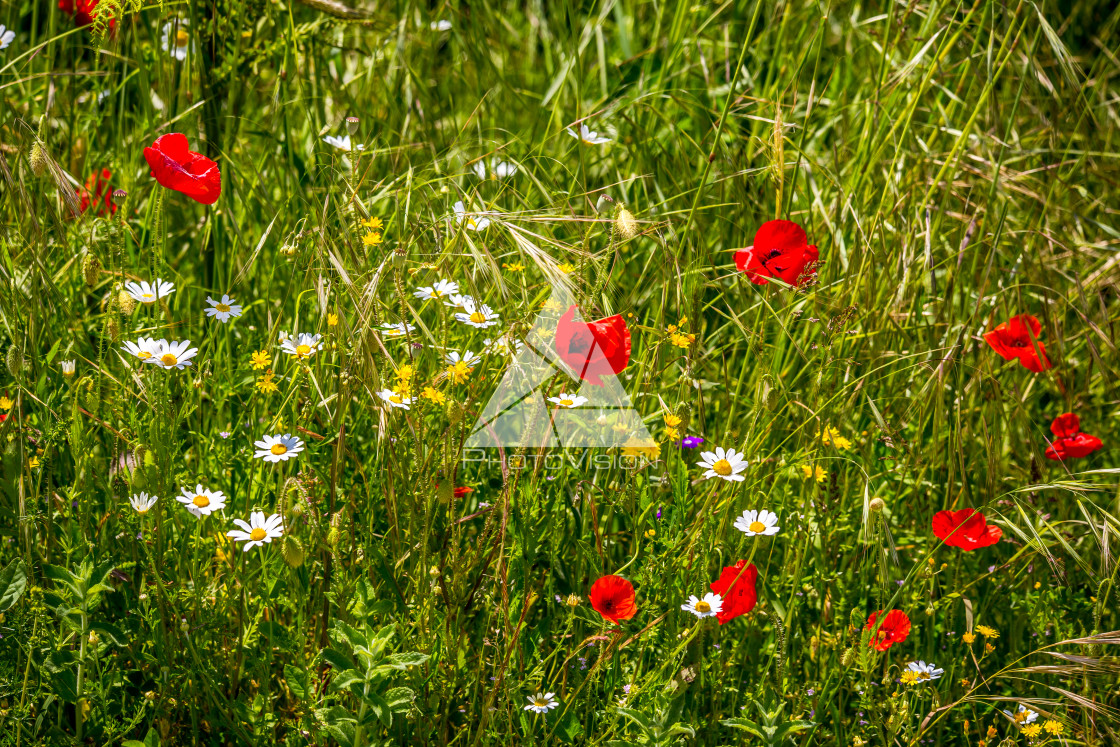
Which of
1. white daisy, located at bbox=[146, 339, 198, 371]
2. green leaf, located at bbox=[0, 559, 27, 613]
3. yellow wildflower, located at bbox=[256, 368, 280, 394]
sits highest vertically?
white daisy, located at bbox=[146, 339, 198, 371]

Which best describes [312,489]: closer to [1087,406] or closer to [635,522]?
[635,522]

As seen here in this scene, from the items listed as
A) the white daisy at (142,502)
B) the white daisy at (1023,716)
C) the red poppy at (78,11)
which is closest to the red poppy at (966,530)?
the white daisy at (1023,716)

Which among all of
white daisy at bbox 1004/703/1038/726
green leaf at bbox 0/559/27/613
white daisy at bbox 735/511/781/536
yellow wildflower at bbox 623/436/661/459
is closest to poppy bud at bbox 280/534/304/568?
green leaf at bbox 0/559/27/613

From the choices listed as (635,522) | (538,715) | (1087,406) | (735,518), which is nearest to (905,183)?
(1087,406)

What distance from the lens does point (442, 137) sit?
7.79 feet

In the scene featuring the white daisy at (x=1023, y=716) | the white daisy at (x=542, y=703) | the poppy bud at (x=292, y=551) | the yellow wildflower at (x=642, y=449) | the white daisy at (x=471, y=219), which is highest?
the white daisy at (x=471, y=219)

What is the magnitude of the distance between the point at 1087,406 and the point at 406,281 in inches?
60.6

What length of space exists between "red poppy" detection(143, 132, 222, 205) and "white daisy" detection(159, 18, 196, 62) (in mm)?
499

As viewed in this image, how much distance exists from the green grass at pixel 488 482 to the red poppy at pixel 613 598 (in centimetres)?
3

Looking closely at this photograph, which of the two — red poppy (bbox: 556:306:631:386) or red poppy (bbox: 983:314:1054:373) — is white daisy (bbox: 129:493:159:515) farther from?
red poppy (bbox: 983:314:1054:373)

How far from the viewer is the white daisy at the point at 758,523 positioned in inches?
52.3

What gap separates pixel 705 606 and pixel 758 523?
15cm

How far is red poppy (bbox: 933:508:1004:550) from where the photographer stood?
1.48 metres

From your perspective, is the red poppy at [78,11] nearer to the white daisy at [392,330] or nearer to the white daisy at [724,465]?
the white daisy at [392,330]
